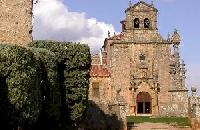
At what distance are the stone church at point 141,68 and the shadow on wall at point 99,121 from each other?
77.3 feet

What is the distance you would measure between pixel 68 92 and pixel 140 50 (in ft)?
112

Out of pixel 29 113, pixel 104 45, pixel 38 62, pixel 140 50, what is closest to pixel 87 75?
pixel 38 62

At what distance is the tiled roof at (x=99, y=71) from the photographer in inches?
2672

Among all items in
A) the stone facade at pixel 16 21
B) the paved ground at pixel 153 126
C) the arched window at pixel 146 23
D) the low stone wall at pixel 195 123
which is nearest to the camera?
the stone facade at pixel 16 21

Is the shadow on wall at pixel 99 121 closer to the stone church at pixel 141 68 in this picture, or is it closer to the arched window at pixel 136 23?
A: the stone church at pixel 141 68

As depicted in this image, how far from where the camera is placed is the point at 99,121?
1619 inches

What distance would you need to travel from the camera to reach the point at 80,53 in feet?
115

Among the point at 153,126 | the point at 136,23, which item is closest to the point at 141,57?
the point at 136,23

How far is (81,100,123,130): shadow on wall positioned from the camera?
40.8 m

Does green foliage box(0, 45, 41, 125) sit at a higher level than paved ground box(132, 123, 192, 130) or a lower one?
higher

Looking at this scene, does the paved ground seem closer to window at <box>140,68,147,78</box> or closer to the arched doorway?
window at <box>140,68,147,78</box>

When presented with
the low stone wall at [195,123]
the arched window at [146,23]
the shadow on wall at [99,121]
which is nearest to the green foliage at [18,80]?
the shadow on wall at [99,121]

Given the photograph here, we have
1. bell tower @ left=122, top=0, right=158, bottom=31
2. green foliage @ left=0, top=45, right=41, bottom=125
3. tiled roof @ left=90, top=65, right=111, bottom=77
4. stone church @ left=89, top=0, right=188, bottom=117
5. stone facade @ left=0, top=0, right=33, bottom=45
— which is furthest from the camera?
bell tower @ left=122, top=0, right=158, bottom=31

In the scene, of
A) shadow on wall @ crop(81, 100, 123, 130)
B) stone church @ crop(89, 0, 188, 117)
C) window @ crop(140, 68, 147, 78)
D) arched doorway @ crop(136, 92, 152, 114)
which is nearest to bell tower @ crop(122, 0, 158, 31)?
stone church @ crop(89, 0, 188, 117)
